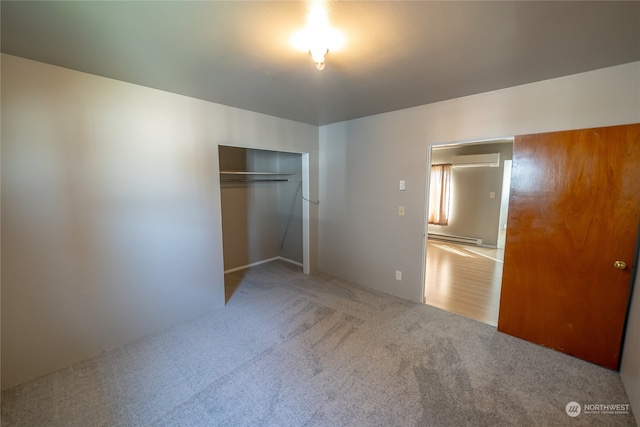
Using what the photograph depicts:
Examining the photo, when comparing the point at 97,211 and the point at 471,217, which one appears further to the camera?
the point at 471,217

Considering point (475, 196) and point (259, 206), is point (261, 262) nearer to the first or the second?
point (259, 206)

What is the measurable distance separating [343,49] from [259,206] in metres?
3.41

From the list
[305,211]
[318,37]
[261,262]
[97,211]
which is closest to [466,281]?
[305,211]

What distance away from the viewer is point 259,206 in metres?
4.68

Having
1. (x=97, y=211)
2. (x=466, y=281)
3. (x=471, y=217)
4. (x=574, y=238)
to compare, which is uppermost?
(x=97, y=211)

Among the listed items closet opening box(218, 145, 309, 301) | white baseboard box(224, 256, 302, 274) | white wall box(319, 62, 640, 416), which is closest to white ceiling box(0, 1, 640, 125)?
white wall box(319, 62, 640, 416)

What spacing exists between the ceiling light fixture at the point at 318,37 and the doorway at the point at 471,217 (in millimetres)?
3527

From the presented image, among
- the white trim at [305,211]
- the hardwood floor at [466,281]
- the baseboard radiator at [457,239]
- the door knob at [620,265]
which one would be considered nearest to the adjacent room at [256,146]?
the door knob at [620,265]

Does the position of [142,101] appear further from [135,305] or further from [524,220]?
[524,220]

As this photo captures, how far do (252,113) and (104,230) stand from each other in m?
1.97

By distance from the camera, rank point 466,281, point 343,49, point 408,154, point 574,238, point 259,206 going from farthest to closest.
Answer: point 259,206 → point 466,281 → point 408,154 → point 574,238 → point 343,49

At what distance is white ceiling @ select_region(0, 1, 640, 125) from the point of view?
1.30m

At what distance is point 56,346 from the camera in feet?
6.71

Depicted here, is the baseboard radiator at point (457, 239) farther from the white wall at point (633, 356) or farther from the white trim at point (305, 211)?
the white wall at point (633, 356)
